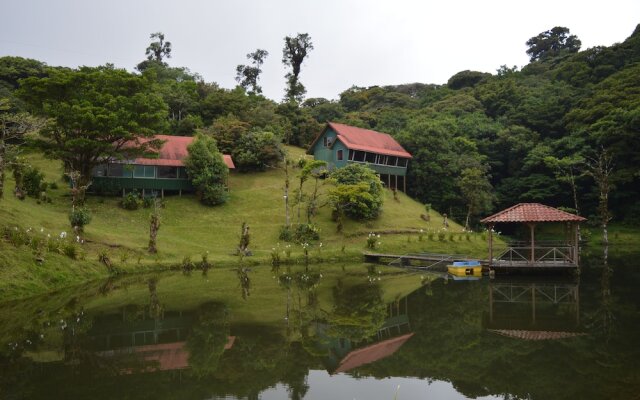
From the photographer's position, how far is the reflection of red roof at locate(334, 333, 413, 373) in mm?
13242

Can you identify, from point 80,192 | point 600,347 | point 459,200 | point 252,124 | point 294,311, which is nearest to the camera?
point 600,347

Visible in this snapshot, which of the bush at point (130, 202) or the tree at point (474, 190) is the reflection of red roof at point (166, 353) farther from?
the tree at point (474, 190)

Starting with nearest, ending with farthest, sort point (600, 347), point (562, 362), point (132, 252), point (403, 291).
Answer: point (562, 362) < point (600, 347) < point (403, 291) < point (132, 252)

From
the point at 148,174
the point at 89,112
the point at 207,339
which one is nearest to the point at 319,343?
the point at 207,339

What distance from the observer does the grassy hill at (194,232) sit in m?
24.2

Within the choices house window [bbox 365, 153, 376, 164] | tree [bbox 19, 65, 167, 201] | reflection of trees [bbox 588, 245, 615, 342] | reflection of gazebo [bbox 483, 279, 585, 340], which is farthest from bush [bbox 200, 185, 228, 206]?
reflection of trees [bbox 588, 245, 615, 342]

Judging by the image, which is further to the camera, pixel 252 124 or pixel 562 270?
pixel 252 124

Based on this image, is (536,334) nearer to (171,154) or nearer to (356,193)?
(356,193)

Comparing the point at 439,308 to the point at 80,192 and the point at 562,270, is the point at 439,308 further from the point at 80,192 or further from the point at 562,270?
the point at 80,192

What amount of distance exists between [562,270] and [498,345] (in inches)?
738

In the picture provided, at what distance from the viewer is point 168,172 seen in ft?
148

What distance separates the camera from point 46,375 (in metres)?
11.8

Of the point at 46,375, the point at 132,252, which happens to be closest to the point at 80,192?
the point at 132,252

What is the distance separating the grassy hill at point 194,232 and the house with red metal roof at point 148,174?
1.31 m
